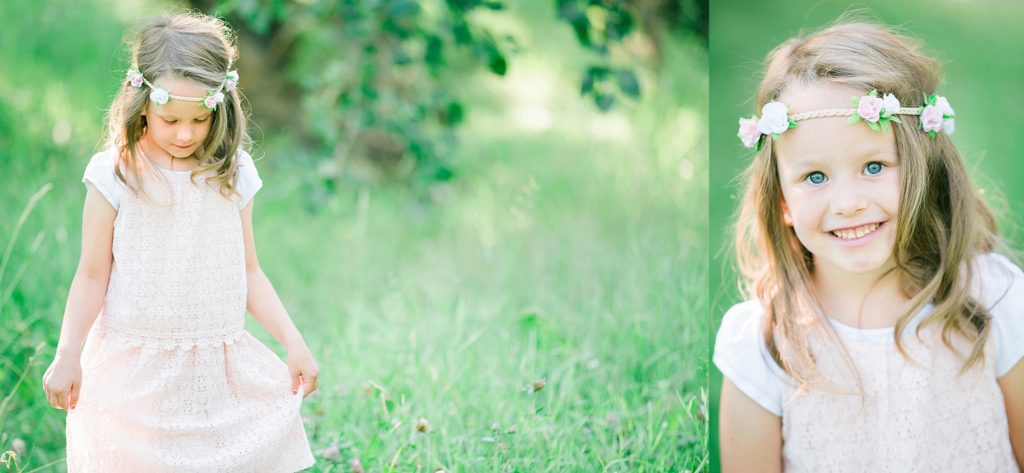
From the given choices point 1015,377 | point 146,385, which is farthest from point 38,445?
point 1015,377

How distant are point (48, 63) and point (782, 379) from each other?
2717mm

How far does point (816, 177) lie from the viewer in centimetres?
216

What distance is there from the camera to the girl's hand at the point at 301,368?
2221 mm

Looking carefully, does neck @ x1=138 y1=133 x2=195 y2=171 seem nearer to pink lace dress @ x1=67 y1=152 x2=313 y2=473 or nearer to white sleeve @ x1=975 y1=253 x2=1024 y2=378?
pink lace dress @ x1=67 y1=152 x2=313 y2=473

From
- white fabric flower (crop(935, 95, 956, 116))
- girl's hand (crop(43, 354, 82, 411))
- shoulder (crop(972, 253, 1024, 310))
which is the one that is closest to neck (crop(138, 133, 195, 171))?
girl's hand (crop(43, 354, 82, 411))

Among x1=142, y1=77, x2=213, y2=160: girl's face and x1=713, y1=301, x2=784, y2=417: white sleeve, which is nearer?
x1=142, y1=77, x2=213, y2=160: girl's face

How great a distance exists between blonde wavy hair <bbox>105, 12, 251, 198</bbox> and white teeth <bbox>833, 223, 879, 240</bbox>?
1252mm

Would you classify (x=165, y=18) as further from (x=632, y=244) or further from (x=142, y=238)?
(x=632, y=244)

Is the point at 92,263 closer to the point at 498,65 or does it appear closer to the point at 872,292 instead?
the point at 498,65

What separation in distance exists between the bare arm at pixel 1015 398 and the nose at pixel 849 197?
0.47 m

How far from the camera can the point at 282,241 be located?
3.80 metres

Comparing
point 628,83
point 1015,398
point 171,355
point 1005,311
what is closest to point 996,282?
point 1005,311

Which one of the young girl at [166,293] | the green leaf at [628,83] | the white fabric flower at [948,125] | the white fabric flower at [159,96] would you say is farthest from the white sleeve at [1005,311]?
the white fabric flower at [159,96]

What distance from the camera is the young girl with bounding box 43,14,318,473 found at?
6.64ft
